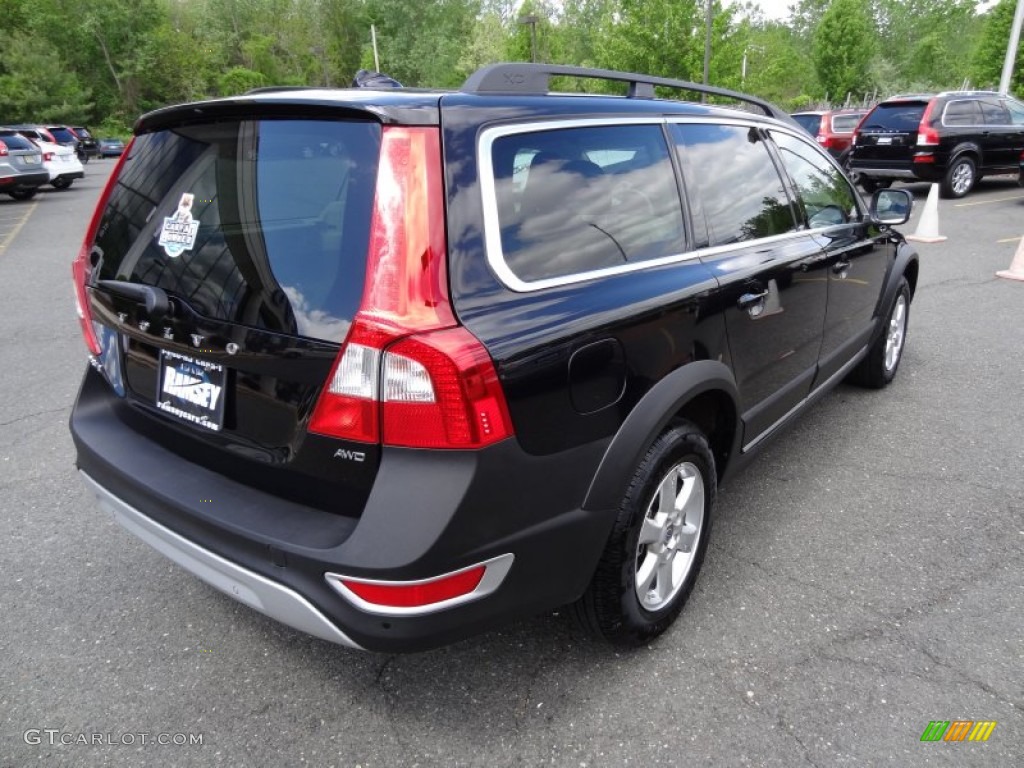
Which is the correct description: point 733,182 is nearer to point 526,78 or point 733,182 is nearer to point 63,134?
point 526,78

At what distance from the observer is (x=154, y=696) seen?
2.17 m

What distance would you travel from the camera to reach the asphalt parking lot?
199 cm

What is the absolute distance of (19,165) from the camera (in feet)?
54.1

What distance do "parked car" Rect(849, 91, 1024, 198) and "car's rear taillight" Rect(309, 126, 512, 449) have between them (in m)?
14.0

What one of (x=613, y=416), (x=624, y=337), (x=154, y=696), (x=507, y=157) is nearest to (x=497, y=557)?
(x=613, y=416)

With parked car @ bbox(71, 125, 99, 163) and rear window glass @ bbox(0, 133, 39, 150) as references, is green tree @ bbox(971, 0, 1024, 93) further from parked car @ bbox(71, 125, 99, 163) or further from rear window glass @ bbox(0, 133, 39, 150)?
parked car @ bbox(71, 125, 99, 163)

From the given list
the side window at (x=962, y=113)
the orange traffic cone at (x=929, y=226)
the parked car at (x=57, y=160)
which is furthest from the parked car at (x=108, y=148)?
the orange traffic cone at (x=929, y=226)

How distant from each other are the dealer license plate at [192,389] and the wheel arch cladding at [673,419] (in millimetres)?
1074

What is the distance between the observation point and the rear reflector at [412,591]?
64.3 inches

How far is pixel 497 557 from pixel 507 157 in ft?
3.43

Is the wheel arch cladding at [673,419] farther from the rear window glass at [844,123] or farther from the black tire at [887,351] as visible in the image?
the rear window glass at [844,123]

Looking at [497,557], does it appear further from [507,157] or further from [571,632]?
[507,157]

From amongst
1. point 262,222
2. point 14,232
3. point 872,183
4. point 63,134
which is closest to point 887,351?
point 262,222

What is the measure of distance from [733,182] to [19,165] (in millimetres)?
19089
